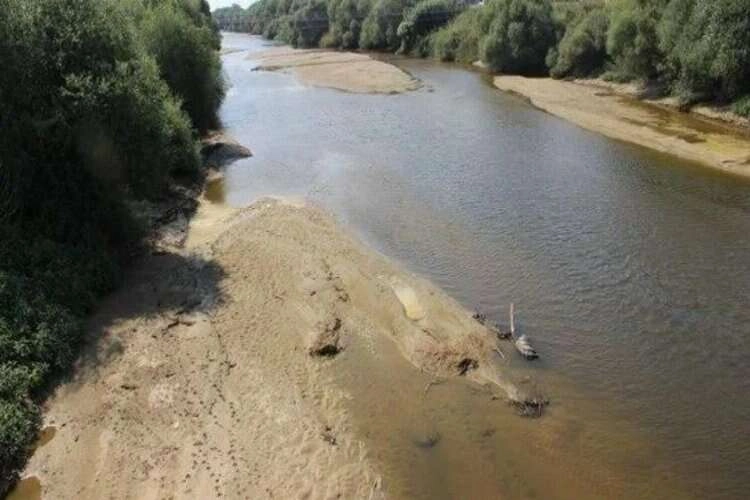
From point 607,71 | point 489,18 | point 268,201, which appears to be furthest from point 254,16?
point 268,201

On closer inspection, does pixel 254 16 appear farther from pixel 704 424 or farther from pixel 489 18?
pixel 704 424

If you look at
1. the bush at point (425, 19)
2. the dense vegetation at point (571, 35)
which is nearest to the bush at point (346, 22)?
the dense vegetation at point (571, 35)

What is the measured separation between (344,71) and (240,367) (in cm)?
6609

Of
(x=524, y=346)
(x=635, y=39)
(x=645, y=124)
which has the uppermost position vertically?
(x=635, y=39)

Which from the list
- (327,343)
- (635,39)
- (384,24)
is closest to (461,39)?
(384,24)

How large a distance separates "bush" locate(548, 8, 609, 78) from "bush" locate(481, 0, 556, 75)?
5.30 meters

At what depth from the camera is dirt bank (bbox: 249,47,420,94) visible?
6762cm

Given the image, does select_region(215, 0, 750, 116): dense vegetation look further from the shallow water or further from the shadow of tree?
the shadow of tree

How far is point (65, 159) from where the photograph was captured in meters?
22.7

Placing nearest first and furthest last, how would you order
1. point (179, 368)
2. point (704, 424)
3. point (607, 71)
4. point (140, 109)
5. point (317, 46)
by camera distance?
1. point (704, 424)
2. point (179, 368)
3. point (140, 109)
4. point (607, 71)
5. point (317, 46)

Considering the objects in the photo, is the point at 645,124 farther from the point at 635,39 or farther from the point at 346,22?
the point at 346,22

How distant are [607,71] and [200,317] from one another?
51.2 metres

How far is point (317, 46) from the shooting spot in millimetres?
131500

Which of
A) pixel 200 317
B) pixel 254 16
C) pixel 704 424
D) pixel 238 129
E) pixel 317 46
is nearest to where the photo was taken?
pixel 704 424
